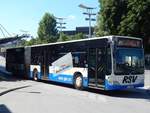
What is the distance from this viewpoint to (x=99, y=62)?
18.3m

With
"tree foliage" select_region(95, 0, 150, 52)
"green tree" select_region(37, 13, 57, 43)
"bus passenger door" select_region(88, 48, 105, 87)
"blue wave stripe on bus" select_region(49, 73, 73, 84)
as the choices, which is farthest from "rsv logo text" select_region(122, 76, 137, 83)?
"green tree" select_region(37, 13, 57, 43)

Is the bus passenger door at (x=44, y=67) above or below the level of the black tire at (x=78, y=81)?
above

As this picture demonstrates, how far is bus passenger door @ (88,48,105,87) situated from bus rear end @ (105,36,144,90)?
0.66m

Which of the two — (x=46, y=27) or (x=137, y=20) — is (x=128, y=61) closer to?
(x=137, y=20)

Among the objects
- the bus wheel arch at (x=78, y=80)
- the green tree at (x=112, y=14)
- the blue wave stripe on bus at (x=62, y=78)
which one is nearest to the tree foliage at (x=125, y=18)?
the green tree at (x=112, y=14)

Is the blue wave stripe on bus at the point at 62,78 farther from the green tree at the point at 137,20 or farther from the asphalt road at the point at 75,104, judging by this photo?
the green tree at the point at 137,20

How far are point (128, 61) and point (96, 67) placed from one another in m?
1.68

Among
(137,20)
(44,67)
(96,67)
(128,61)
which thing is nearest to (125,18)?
(137,20)

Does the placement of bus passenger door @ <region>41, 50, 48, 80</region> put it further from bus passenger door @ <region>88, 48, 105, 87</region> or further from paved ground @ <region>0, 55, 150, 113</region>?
paved ground @ <region>0, 55, 150, 113</region>

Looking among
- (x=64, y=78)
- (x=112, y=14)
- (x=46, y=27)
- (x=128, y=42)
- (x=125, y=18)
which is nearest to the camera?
(x=128, y=42)

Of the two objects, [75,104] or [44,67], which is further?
[44,67]

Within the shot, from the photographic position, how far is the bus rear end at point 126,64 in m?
17.4

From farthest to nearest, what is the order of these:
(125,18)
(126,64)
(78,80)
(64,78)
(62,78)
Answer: (125,18) → (62,78) → (64,78) → (78,80) → (126,64)

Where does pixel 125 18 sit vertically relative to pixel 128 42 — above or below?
above
